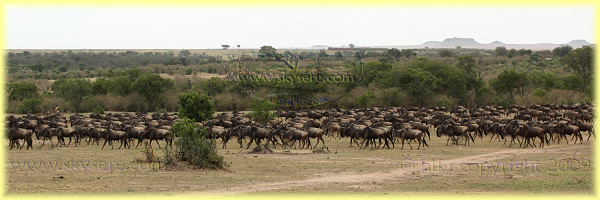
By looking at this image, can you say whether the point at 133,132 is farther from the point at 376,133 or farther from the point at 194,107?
the point at 376,133

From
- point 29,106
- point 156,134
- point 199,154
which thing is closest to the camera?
point 199,154

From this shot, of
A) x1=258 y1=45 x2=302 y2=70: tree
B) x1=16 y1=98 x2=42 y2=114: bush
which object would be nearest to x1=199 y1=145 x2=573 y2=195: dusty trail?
x1=258 y1=45 x2=302 y2=70: tree

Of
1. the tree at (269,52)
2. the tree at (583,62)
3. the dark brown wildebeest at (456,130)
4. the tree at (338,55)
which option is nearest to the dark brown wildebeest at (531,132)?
the dark brown wildebeest at (456,130)

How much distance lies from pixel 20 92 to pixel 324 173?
49.1 m

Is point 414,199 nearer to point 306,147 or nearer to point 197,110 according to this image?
point 306,147

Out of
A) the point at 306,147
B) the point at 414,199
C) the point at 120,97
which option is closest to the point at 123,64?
the point at 120,97

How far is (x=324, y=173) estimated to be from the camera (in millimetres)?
16109

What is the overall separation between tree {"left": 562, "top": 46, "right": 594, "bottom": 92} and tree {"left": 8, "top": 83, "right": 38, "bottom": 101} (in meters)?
62.1

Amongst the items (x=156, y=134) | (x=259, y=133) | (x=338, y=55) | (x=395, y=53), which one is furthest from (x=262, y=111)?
(x=395, y=53)

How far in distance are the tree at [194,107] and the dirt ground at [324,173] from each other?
8995mm

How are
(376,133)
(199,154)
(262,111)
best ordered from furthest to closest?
(262,111) < (376,133) < (199,154)

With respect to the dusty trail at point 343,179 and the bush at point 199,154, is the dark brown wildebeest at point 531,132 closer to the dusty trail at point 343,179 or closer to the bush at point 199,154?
the dusty trail at point 343,179

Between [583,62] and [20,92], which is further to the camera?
[583,62]

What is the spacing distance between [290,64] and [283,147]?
13203 millimetres
